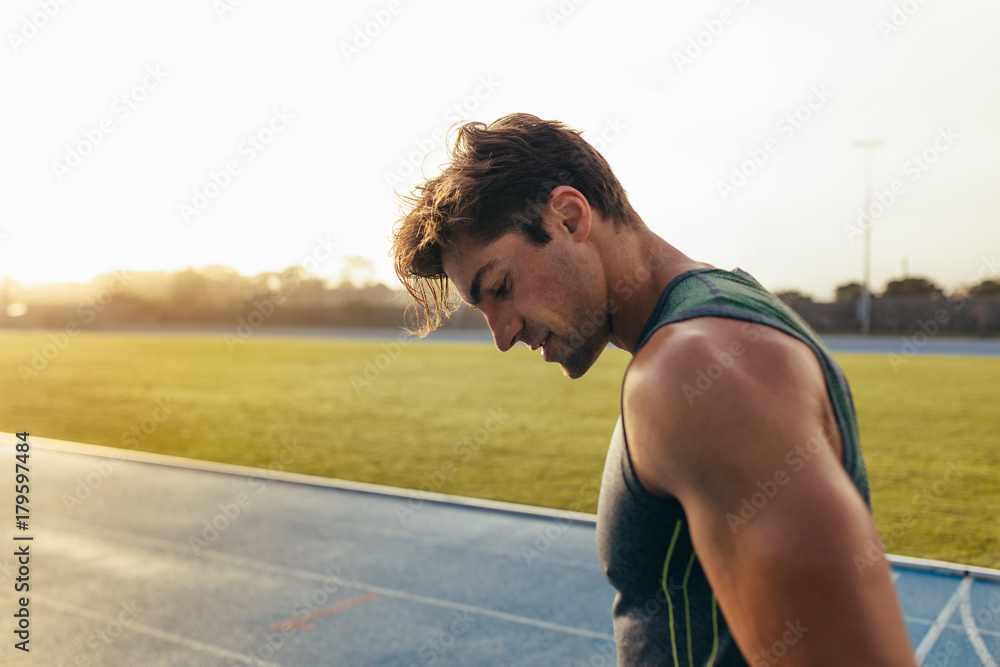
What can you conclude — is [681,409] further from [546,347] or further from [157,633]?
[157,633]

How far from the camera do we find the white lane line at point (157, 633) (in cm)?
438

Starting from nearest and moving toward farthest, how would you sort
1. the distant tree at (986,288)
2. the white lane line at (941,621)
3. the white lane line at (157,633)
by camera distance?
the white lane line at (941,621) < the white lane line at (157,633) < the distant tree at (986,288)

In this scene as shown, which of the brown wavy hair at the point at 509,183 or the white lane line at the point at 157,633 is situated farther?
the white lane line at the point at 157,633

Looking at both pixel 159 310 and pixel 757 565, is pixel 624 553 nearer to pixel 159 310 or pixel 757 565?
pixel 757 565

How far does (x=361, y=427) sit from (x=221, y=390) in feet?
22.8

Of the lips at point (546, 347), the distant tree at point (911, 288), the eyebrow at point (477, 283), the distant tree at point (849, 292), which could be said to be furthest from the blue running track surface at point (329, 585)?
the distant tree at point (911, 288)

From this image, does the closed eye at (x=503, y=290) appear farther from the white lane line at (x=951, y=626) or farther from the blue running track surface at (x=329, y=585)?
the white lane line at (x=951, y=626)

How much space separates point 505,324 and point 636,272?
0.99ft

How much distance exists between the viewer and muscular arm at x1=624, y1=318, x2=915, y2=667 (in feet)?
2.50

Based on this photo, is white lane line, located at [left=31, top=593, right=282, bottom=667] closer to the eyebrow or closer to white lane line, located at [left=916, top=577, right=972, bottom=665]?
the eyebrow

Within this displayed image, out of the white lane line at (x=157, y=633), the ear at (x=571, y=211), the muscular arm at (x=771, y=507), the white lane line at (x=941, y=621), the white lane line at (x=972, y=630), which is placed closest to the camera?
the muscular arm at (x=771, y=507)

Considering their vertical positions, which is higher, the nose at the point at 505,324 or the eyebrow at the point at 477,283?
the eyebrow at the point at 477,283

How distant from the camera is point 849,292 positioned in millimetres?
37438

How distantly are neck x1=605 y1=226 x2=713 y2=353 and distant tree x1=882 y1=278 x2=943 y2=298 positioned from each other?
40.0m
